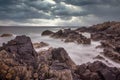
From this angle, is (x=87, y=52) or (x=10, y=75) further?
(x=87, y=52)

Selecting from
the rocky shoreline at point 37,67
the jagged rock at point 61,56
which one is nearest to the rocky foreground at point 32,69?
the rocky shoreline at point 37,67

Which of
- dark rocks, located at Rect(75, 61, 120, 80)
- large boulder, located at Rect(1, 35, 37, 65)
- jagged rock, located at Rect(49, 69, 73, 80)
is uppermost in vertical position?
large boulder, located at Rect(1, 35, 37, 65)

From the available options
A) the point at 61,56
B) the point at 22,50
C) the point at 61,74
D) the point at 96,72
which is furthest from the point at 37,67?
the point at 61,56

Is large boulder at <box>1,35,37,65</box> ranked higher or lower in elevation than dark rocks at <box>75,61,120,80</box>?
higher

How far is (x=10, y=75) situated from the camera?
14.6 metres

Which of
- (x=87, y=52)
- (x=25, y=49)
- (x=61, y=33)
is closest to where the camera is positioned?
(x=25, y=49)

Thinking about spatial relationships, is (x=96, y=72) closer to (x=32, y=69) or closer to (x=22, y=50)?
(x=22, y=50)

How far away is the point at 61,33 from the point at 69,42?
Result: 11.2m

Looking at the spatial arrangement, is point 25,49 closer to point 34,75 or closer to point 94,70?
point 34,75

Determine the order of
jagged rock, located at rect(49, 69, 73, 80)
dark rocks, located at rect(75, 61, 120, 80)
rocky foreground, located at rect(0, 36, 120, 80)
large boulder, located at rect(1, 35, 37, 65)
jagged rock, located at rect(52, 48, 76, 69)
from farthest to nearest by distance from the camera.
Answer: jagged rock, located at rect(52, 48, 76, 69) < dark rocks, located at rect(75, 61, 120, 80) < large boulder, located at rect(1, 35, 37, 65) < jagged rock, located at rect(49, 69, 73, 80) < rocky foreground, located at rect(0, 36, 120, 80)

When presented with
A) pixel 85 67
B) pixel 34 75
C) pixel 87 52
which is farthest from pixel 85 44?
pixel 34 75

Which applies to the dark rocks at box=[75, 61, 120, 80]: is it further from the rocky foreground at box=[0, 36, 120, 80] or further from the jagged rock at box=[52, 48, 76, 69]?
the jagged rock at box=[52, 48, 76, 69]

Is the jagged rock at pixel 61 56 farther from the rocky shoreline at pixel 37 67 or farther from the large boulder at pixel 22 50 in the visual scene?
the large boulder at pixel 22 50

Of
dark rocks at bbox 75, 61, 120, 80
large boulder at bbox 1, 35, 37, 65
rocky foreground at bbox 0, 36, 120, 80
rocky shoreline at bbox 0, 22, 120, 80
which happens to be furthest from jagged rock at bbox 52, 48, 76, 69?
large boulder at bbox 1, 35, 37, 65
